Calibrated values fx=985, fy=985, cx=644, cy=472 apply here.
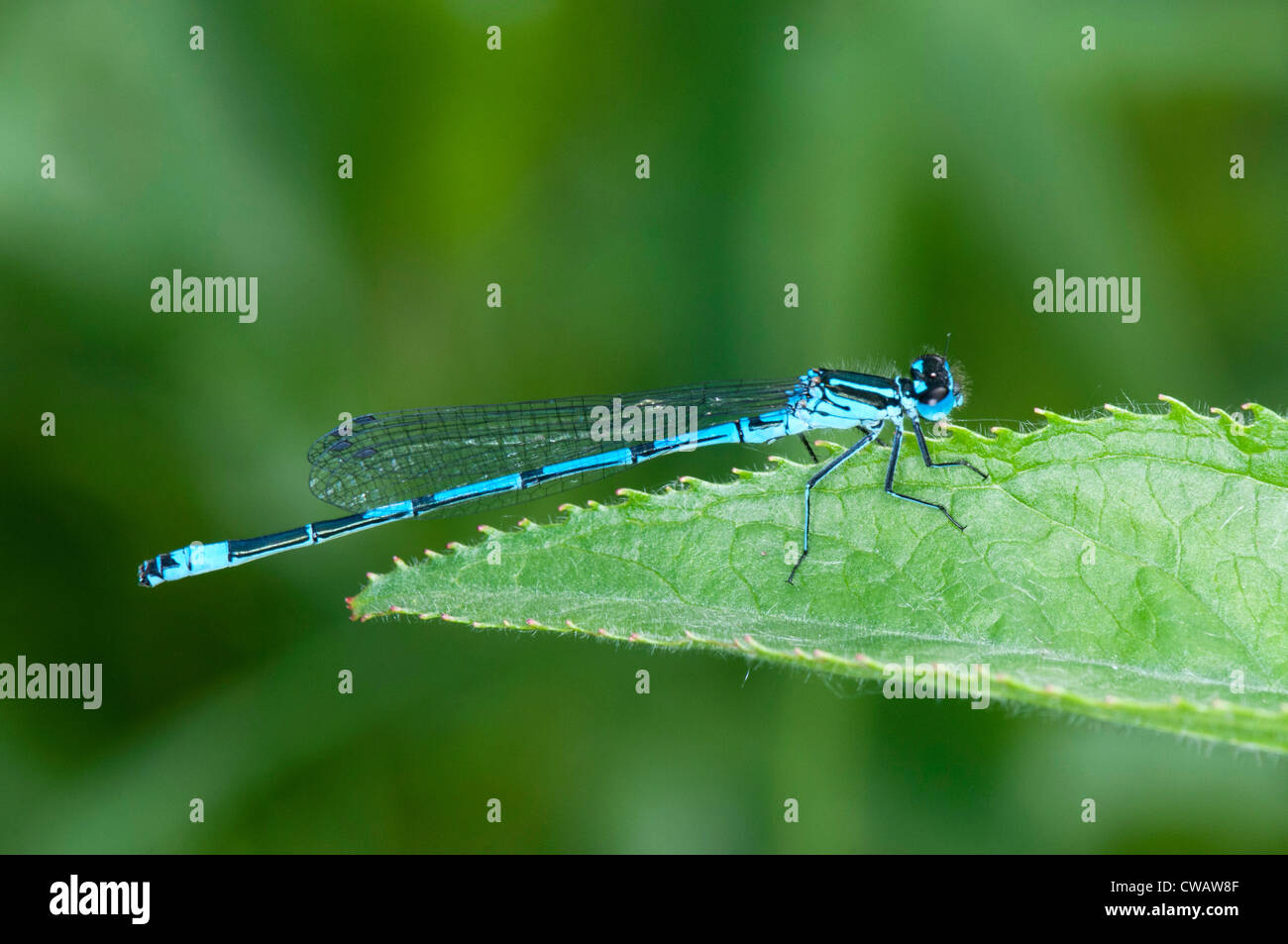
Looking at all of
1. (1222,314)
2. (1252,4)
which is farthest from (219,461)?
(1252,4)

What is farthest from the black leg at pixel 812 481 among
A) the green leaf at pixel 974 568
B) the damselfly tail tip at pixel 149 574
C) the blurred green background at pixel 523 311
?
the damselfly tail tip at pixel 149 574

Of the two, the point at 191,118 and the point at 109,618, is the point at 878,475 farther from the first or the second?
the point at 191,118

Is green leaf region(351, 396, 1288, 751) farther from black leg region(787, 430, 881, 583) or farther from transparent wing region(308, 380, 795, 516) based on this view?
transparent wing region(308, 380, 795, 516)

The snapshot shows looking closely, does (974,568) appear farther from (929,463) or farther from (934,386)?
(934,386)

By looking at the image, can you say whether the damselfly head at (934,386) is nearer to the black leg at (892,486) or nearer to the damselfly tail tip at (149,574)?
the black leg at (892,486)

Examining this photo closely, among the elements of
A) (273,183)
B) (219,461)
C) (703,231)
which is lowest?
(219,461)

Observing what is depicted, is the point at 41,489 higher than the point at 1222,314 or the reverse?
the reverse

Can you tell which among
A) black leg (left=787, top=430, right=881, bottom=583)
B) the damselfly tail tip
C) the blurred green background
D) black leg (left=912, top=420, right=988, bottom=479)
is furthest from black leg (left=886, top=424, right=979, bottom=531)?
the damselfly tail tip
